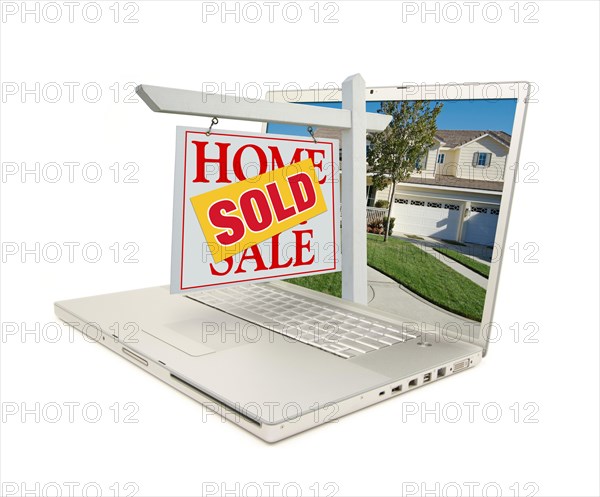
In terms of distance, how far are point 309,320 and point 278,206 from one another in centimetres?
35

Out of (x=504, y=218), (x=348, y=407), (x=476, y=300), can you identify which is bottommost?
(x=348, y=407)

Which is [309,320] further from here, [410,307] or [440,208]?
[440,208]

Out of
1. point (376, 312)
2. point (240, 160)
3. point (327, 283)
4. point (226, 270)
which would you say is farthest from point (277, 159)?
point (327, 283)

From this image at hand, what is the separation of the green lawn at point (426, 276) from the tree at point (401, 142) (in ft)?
0.18

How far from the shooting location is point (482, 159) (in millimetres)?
1616

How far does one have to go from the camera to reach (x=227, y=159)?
152 centimetres

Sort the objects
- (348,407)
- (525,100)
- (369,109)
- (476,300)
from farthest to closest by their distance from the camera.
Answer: (369,109) → (476,300) → (525,100) → (348,407)

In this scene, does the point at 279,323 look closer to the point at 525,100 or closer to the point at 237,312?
the point at 237,312

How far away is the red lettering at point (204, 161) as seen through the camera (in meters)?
1.47

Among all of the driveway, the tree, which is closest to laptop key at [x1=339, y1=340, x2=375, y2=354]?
the driveway

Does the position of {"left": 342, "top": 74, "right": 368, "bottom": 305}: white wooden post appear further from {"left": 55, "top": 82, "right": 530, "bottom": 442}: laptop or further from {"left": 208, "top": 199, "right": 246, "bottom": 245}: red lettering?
{"left": 208, "top": 199, "right": 246, "bottom": 245}: red lettering

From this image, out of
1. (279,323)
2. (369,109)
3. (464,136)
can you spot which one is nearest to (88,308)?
(279,323)

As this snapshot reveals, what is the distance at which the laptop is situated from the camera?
126 centimetres

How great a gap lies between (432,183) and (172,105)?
833 mm
